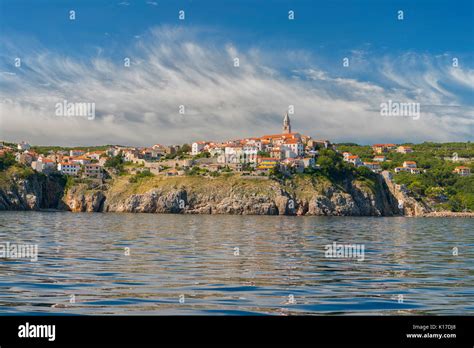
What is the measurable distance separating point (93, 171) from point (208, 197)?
43106 mm

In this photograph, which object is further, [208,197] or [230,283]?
[208,197]

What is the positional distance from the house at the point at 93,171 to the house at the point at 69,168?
3.97 metres

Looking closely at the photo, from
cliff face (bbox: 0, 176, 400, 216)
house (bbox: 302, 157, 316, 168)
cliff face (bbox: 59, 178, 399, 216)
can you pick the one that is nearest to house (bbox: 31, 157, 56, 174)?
cliff face (bbox: 0, 176, 400, 216)

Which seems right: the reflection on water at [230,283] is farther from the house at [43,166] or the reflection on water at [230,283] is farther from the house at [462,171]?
the house at [462,171]

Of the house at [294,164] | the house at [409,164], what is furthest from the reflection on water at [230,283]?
the house at [409,164]

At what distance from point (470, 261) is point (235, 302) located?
A: 16123 millimetres

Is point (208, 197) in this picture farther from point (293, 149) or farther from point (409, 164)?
point (409, 164)

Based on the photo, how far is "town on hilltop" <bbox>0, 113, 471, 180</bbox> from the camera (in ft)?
486

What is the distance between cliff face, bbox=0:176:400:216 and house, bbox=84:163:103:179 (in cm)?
1023

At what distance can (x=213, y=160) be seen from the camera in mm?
161750

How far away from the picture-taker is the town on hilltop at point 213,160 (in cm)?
14800

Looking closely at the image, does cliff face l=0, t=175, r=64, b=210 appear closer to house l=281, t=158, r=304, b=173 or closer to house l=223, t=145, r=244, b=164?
house l=223, t=145, r=244, b=164

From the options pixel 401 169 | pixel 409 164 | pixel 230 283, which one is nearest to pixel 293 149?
pixel 401 169
